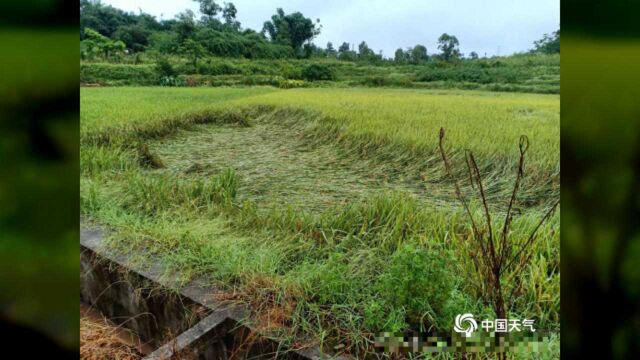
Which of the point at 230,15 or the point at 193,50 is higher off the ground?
the point at 230,15

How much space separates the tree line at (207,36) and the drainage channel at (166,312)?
671 mm

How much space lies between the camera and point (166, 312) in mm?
1586

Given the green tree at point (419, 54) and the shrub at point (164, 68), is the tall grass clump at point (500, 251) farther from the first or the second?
the shrub at point (164, 68)

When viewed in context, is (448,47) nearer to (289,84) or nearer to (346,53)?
(346,53)

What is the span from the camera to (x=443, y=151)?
4.96ft

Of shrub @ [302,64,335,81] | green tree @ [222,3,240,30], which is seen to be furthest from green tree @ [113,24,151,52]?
shrub @ [302,64,335,81]

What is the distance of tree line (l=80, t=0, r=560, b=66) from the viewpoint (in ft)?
5.25

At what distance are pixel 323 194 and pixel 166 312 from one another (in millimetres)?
640

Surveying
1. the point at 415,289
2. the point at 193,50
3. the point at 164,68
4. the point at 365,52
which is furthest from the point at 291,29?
the point at 415,289

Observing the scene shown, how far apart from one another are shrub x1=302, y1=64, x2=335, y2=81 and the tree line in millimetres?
37

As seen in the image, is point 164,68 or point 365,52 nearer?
point 365,52
